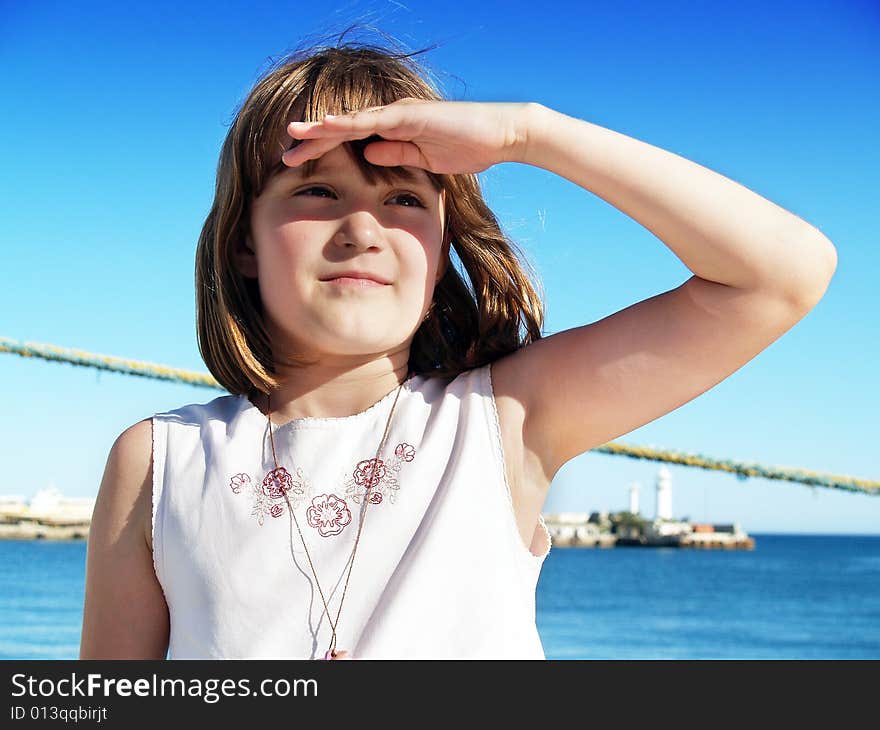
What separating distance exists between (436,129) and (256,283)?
402mm

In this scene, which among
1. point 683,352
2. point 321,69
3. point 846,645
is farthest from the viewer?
point 846,645

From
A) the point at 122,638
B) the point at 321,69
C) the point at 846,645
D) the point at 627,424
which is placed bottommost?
the point at 122,638

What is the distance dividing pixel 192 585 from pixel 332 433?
26cm

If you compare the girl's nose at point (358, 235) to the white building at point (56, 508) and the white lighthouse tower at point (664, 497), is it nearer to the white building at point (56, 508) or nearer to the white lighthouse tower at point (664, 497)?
the white building at point (56, 508)

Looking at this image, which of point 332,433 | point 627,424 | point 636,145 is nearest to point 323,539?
point 332,433

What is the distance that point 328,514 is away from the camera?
1284 millimetres

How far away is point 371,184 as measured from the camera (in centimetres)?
130

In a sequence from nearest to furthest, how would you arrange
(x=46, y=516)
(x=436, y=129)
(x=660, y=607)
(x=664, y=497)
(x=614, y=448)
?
1. (x=436, y=129)
2. (x=614, y=448)
3. (x=660, y=607)
4. (x=46, y=516)
5. (x=664, y=497)

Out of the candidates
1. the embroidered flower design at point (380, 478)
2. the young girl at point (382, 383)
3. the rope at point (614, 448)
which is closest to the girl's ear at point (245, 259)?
the young girl at point (382, 383)

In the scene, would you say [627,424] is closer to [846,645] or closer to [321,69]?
[321,69]

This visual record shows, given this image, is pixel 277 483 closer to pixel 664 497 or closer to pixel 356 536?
pixel 356 536

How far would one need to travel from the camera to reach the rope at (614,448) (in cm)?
291

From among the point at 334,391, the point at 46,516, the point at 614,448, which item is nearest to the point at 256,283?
the point at 334,391
